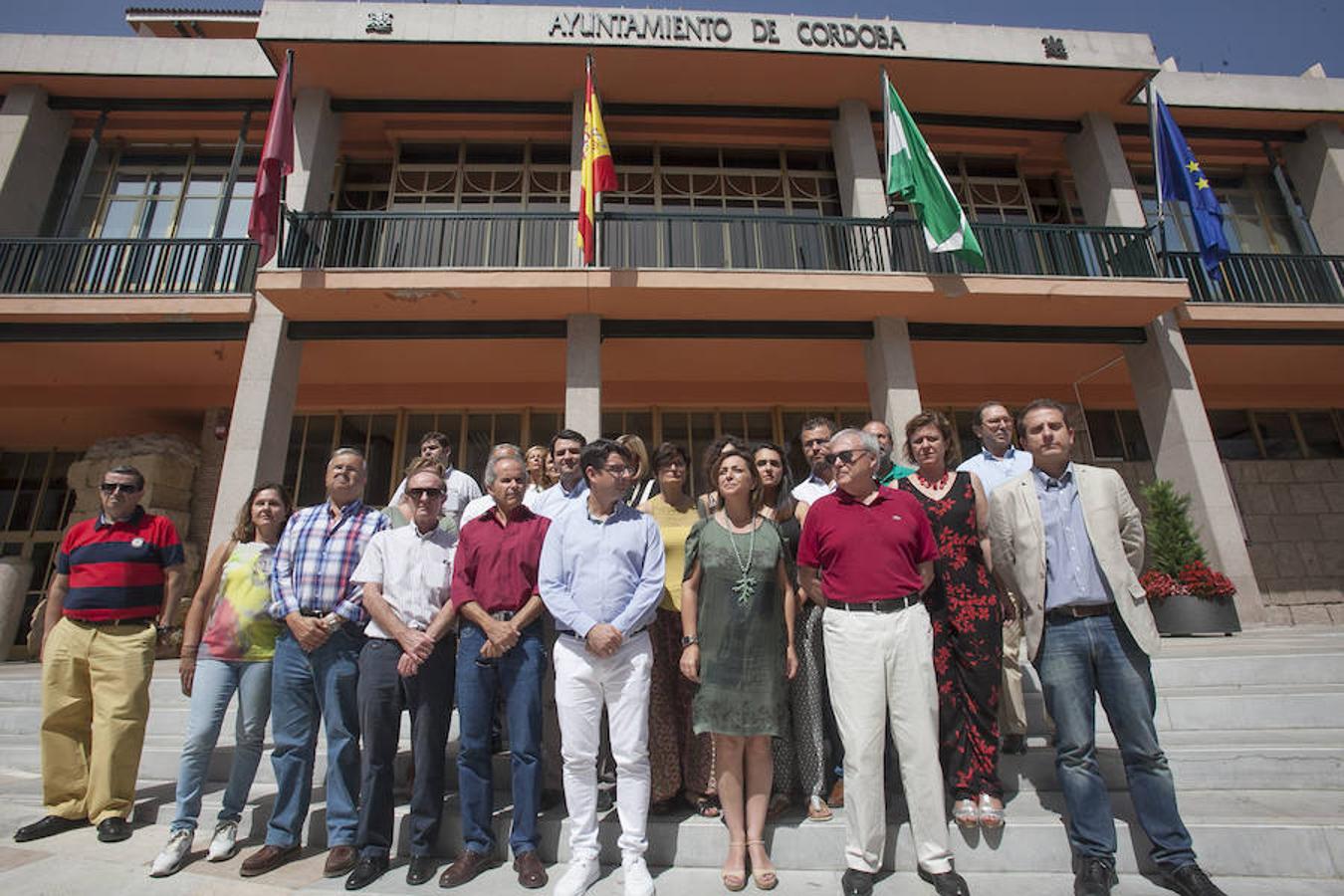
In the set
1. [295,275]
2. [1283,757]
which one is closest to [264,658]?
[1283,757]

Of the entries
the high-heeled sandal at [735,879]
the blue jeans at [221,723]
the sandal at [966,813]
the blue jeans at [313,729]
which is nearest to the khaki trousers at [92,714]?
the blue jeans at [221,723]

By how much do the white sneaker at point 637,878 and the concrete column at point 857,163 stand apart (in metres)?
8.69

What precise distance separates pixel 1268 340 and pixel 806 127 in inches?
297

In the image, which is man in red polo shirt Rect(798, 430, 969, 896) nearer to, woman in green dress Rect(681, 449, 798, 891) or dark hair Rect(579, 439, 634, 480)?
woman in green dress Rect(681, 449, 798, 891)

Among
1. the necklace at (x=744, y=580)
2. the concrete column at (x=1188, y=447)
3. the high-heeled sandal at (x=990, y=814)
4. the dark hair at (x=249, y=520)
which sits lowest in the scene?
the high-heeled sandal at (x=990, y=814)

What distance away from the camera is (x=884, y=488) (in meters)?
2.83

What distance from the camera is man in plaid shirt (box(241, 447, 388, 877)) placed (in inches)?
111

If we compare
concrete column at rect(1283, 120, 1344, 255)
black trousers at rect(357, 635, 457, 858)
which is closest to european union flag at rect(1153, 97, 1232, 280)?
concrete column at rect(1283, 120, 1344, 255)

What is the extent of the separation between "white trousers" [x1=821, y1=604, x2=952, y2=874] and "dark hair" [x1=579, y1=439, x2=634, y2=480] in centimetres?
127

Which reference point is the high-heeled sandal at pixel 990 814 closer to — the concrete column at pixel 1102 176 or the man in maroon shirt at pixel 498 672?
the man in maroon shirt at pixel 498 672

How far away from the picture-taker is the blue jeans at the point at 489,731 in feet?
8.79

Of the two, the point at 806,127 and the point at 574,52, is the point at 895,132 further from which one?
the point at 574,52

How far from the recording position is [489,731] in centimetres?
281

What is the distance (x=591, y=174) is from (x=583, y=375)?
2.63 meters
